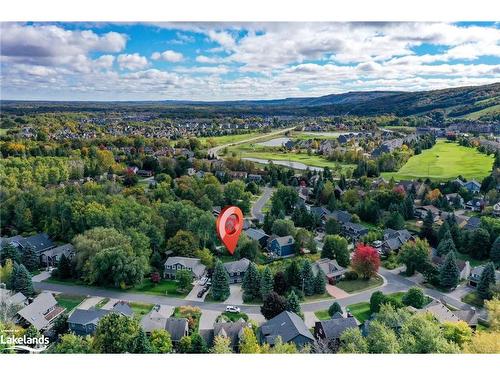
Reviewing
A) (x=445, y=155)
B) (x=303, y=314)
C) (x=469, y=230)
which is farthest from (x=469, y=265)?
(x=303, y=314)

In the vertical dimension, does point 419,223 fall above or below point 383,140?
below

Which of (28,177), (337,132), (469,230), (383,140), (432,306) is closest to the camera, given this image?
(432,306)

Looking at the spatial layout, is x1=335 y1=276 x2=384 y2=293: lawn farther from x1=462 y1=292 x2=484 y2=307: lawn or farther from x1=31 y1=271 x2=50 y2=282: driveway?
x1=31 y1=271 x2=50 y2=282: driveway

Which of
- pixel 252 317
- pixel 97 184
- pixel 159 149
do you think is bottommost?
pixel 252 317

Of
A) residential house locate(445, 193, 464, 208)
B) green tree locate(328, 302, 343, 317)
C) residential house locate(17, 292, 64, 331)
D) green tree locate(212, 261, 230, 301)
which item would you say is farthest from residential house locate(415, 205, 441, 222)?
residential house locate(17, 292, 64, 331)

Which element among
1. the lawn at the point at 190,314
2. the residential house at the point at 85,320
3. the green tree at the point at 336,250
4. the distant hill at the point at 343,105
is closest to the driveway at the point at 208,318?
the lawn at the point at 190,314

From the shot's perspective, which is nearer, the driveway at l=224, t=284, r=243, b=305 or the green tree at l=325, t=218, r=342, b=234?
the driveway at l=224, t=284, r=243, b=305

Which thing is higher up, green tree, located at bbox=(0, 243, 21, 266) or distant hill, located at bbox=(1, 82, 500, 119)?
distant hill, located at bbox=(1, 82, 500, 119)

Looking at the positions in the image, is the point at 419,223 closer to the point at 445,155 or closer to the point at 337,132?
the point at 445,155

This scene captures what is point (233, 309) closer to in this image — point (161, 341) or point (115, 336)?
point (161, 341)
